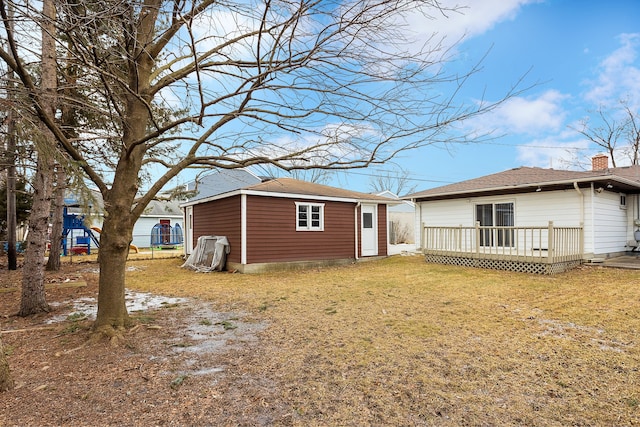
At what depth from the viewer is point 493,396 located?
8.90 ft

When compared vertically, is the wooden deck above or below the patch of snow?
above

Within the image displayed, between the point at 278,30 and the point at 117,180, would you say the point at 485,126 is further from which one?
the point at 117,180

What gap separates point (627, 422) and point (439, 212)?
1241 centimetres

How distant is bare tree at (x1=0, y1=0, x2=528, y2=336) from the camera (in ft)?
10.6

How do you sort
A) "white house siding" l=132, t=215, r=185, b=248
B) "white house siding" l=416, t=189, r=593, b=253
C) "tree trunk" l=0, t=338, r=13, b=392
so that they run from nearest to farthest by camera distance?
"tree trunk" l=0, t=338, r=13, b=392 < "white house siding" l=416, t=189, r=593, b=253 < "white house siding" l=132, t=215, r=185, b=248

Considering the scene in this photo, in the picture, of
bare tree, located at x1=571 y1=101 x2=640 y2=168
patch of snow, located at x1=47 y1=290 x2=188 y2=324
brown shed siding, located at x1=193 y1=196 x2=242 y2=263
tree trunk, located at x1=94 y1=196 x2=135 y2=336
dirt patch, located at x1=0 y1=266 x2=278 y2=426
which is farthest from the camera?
bare tree, located at x1=571 y1=101 x2=640 y2=168

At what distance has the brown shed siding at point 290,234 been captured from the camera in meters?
11.2

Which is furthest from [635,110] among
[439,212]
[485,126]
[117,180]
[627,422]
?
[117,180]

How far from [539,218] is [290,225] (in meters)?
8.20

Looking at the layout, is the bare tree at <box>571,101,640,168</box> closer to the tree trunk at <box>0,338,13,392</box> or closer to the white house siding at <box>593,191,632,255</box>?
the white house siding at <box>593,191,632,255</box>

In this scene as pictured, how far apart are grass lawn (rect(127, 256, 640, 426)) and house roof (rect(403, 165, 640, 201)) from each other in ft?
11.8

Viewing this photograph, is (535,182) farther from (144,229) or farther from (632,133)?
(144,229)

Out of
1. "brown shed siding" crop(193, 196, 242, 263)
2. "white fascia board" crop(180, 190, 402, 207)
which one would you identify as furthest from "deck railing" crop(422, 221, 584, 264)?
"brown shed siding" crop(193, 196, 242, 263)

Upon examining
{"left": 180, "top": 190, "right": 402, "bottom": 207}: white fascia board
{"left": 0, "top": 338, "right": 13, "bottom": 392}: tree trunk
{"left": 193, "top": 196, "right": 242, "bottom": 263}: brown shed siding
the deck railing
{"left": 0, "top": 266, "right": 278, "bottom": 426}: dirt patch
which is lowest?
{"left": 0, "top": 266, "right": 278, "bottom": 426}: dirt patch
